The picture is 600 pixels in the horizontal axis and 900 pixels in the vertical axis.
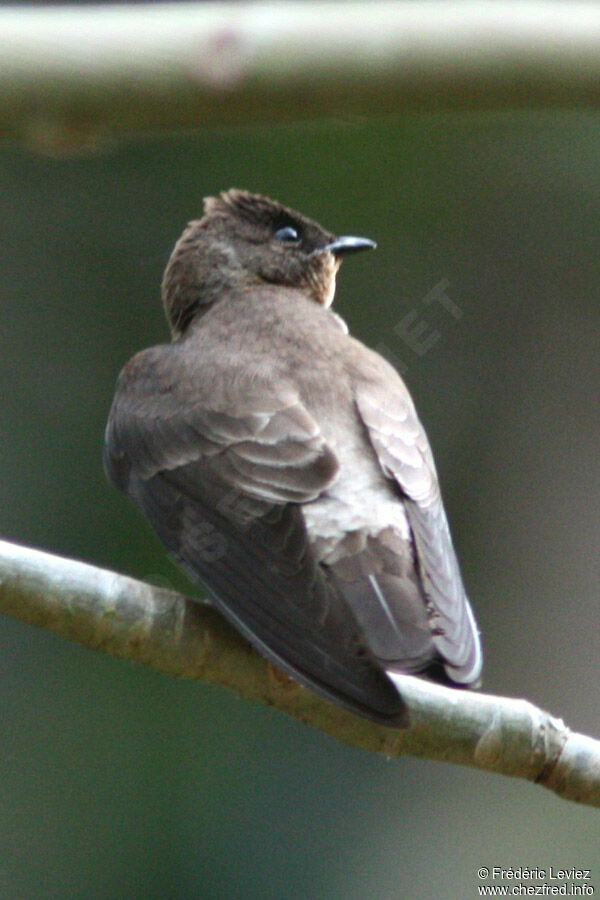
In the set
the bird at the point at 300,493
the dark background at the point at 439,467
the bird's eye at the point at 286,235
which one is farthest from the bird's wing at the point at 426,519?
the dark background at the point at 439,467

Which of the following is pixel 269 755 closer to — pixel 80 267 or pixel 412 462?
pixel 80 267

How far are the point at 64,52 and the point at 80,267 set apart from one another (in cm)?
784

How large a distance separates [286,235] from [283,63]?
3474 mm

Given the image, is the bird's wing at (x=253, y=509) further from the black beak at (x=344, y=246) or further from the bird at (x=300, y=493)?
the black beak at (x=344, y=246)

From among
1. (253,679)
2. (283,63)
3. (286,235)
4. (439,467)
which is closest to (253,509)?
(253,679)

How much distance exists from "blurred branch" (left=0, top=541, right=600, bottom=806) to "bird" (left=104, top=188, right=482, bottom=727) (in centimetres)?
10

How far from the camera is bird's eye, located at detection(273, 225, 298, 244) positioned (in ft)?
15.3

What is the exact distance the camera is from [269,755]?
307 inches

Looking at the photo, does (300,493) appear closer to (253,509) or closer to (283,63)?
(253,509)

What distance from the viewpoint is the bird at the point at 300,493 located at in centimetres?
A: 286

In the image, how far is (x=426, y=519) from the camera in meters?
3.36

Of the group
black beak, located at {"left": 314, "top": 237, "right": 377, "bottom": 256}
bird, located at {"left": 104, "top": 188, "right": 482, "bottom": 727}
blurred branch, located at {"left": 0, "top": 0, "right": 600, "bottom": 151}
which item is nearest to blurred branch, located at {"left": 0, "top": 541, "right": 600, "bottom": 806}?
bird, located at {"left": 104, "top": 188, "right": 482, "bottom": 727}

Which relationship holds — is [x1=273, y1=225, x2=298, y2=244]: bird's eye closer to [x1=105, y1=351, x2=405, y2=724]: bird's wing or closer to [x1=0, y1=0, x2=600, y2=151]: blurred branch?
[x1=105, y1=351, x2=405, y2=724]: bird's wing

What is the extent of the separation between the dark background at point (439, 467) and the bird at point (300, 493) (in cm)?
350
